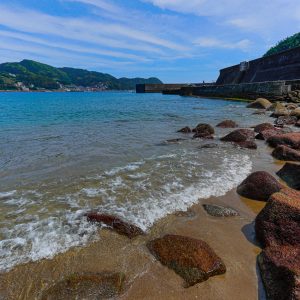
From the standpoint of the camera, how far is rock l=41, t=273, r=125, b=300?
3.02m

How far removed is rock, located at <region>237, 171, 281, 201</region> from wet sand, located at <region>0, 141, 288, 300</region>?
3.27 feet

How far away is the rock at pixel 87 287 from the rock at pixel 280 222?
2.18 m

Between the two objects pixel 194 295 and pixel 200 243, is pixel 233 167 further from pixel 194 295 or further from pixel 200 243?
pixel 194 295

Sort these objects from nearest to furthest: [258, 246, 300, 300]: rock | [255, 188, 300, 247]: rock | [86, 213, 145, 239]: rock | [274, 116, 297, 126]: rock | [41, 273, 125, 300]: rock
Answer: [258, 246, 300, 300]: rock < [41, 273, 125, 300]: rock < [255, 188, 300, 247]: rock < [86, 213, 145, 239]: rock < [274, 116, 297, 126]: rock

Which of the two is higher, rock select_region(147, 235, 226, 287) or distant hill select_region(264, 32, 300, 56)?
distant hill select_region(264, 32, 300, 56)

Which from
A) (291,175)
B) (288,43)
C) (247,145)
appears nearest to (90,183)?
(291,175)

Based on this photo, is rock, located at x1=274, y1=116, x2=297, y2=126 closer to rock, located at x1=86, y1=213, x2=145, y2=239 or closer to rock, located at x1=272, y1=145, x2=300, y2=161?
rock, located at x1=272, y1=145, x2=300, y2=161

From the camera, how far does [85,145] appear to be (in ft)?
36.2

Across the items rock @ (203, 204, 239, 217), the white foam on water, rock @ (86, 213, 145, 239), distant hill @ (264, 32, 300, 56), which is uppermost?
distant hill @ (264, 32, 300, 56)

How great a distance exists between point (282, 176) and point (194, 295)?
478 centimetres

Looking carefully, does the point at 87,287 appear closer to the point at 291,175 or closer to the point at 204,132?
the point at 291,175

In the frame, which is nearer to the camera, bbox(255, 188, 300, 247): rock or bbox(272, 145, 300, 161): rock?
bbox(255, 188, 300, 247): rock

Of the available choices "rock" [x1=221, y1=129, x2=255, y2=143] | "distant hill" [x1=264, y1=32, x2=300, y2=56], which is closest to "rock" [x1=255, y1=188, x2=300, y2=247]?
"rock" [x1=221, y1=129, x2=255, y2=143]

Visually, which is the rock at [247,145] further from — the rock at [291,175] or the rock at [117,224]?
the rock at [117,224]
